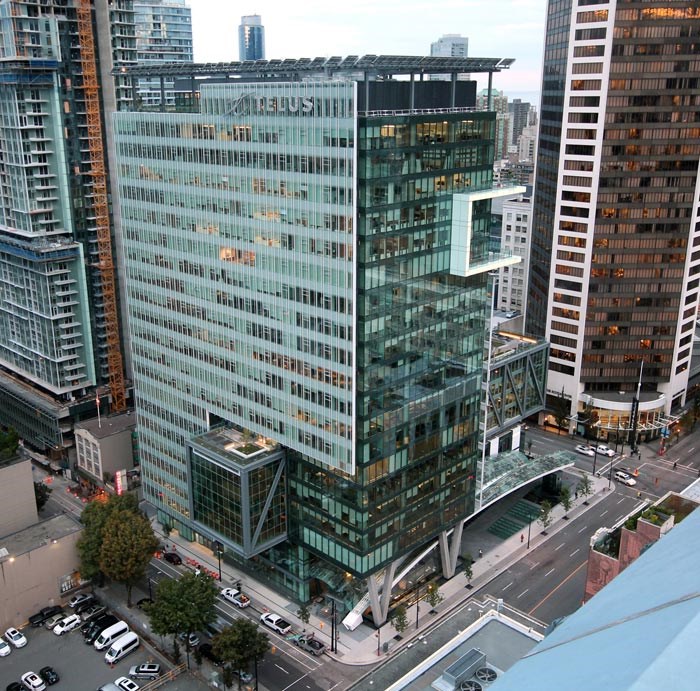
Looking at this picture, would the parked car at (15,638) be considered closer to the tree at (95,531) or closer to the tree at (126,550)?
the tree at (95,531)

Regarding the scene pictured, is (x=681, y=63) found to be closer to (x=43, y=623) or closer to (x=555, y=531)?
(x=555, y=531)

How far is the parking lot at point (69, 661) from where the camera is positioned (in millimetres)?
91125

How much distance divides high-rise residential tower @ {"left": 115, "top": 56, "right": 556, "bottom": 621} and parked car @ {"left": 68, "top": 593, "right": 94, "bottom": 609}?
17862mm

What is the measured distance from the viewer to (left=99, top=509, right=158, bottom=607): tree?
101 m

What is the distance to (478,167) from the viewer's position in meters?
92.4

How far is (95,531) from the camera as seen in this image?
10544 cm

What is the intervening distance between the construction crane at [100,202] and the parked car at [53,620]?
184ft

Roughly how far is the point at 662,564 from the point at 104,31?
151070 millimetres

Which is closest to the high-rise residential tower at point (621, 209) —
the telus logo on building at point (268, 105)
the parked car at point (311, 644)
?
the parked car at point (311, 644)

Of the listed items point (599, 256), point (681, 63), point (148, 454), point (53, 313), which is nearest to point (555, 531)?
point (599, 256)

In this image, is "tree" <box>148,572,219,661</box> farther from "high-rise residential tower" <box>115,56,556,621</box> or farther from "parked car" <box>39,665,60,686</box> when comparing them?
"parked car" <box>39,665,60,686</box>

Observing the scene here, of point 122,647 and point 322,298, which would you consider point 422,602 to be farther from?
point 322,298

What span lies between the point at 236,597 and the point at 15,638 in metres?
29.0

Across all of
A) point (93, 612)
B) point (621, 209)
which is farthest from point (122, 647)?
point (621, 209)
